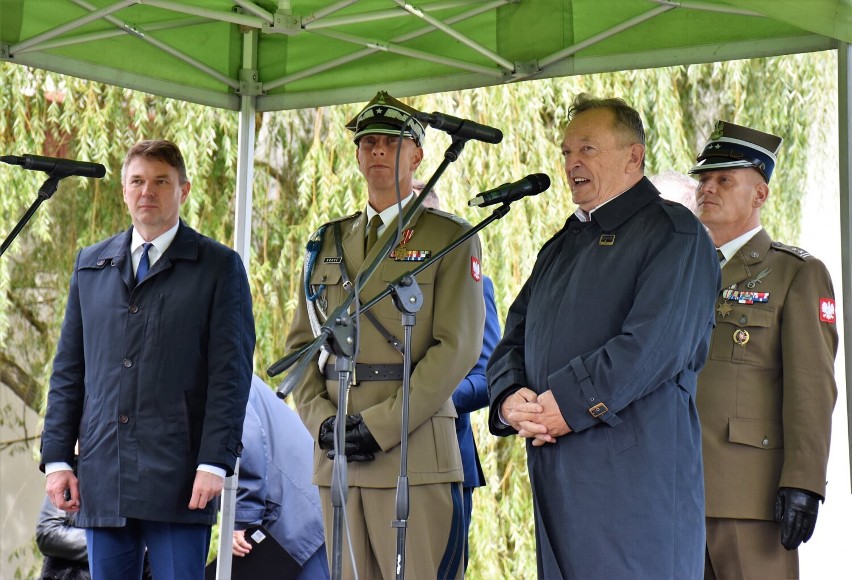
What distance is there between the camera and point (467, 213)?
7.24m

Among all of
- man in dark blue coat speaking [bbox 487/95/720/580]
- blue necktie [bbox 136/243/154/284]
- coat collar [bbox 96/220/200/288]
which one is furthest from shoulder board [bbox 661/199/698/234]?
blue necktie [bbox 136/243/154/284]

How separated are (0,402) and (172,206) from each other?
18.6ft

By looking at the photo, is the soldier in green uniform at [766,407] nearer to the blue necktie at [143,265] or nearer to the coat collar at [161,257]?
the coat collar at [161,257]

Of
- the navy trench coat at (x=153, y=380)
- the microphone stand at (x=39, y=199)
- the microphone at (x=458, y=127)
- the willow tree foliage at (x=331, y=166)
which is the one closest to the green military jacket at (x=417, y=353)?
the navy trench coat at (x=153, y=380)

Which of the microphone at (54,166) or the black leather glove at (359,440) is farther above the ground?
the microphone at (54,166)

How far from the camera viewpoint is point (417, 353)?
3873mm

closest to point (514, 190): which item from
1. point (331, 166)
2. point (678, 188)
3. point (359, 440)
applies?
point (359, 440)

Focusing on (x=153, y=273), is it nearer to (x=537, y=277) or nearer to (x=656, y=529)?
(x=537, y=277)

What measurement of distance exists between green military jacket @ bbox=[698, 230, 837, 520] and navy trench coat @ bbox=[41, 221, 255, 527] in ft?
5.14

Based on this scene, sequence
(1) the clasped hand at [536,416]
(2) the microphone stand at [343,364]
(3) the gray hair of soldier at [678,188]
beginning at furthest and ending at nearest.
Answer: (3) the gray hair of soldier at [678,188], (1) the clasped hand at [536,416], (2) the microphone stand at [343,364]

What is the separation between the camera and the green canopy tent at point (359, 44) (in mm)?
4293

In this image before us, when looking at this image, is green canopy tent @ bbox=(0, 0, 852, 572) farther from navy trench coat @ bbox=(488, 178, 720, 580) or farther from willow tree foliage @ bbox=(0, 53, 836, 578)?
willow tree foliage @ bbox=(0, 53, 836, 578)

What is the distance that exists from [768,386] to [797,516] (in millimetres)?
442

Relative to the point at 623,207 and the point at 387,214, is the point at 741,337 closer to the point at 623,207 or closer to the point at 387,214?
the point at 623,207
